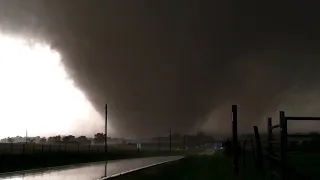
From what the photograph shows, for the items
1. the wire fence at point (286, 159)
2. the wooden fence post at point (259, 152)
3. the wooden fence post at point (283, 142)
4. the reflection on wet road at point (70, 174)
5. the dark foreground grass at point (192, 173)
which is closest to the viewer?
the wooden fence post at point (283, 142)

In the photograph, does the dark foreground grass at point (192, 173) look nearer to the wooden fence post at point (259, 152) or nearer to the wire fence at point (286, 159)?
the wooden fence post at point (259, 152)

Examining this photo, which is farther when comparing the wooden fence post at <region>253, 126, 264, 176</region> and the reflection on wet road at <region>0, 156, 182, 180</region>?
the reflection on wet road at <region>0, 156, 182, 180</region>

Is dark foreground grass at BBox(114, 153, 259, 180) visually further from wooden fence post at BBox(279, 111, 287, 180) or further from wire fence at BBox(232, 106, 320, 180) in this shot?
wooden fence post at BBox(279, 111, 287, 180)

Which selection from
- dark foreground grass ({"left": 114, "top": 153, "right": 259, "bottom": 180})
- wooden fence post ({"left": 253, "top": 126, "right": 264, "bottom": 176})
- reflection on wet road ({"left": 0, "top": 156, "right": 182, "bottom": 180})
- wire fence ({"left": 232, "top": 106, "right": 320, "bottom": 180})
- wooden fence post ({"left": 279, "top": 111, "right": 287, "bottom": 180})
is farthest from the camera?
reflection on wet road ({"left": 0, "top": 156, "right": 182, "bottom": 180})

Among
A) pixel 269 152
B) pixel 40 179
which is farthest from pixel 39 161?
pixel 269 152

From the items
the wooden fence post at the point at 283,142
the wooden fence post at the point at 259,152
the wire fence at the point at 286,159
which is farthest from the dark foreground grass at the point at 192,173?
the wooden fence post at the point at 283,142

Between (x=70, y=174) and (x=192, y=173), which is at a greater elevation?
(x=192, y=173)

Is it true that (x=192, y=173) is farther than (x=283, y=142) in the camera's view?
Yes

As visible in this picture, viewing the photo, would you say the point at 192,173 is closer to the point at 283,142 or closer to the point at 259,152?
the point at 259,152

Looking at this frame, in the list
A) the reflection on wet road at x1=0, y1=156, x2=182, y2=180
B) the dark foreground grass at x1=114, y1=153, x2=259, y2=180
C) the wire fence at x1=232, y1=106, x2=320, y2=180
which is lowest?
the reflection on wet road at x1=0, y1=156, x2=182, y2=180

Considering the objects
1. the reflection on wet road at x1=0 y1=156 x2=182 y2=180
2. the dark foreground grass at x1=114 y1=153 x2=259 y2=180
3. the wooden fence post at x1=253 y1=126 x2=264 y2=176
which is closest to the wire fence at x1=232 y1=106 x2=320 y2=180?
the wooden fence post at x1=253 y1=126 x2=264 y2=176

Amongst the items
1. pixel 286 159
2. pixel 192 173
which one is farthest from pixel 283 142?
pixel 192 173

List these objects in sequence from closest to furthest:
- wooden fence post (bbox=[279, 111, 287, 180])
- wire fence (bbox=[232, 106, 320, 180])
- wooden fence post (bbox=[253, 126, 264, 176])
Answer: wooden fence post (bbox=[279, 111, 287, 180])
wire fence (bbox=[232, 106, 320, 180])
wooden fence post (bbox=[253, 126, 264, 176])

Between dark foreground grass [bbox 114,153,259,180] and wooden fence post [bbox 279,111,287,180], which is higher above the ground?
wooden fence post [bbox 279,111,287,180]
